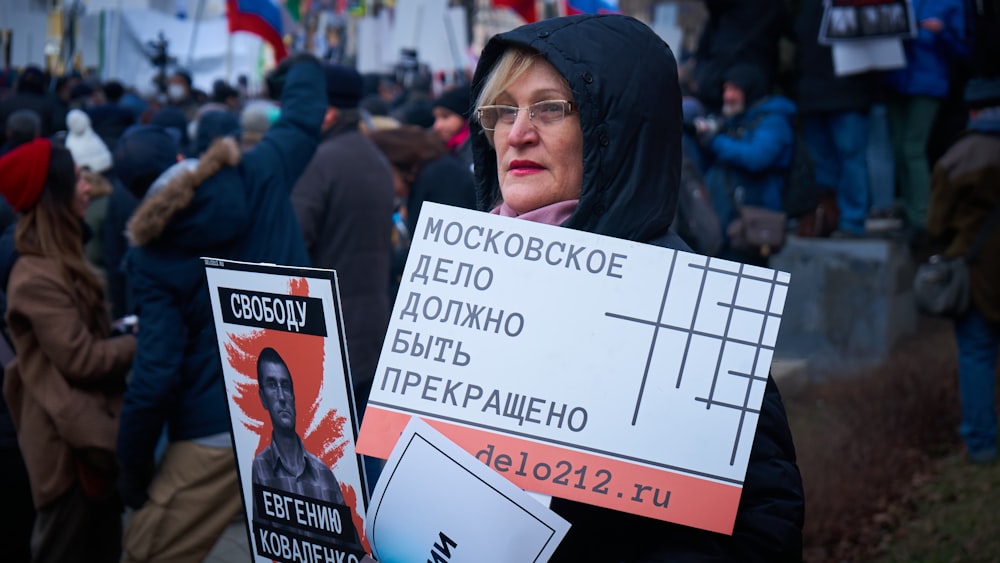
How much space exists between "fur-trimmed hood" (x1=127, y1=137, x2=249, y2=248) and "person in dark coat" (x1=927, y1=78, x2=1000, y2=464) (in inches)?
160

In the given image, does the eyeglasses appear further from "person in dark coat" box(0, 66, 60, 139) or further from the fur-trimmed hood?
"person in dark coat" box(0, 66, 60, 139)

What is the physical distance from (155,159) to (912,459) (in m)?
4.64

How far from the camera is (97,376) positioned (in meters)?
4.25

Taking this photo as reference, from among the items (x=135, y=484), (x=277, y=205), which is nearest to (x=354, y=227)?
(x=277, y=205)

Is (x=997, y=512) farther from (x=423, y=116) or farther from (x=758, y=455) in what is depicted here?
(x=423, y=116)

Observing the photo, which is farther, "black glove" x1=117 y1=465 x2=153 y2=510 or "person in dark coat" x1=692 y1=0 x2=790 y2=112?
"person in dark coat" x1=692 y1=0 x2=790 y2=112

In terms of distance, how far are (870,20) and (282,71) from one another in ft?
16.4

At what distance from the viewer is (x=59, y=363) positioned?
418 cm

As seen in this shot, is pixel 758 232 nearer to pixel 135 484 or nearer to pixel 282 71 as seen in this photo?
pixel 282 71

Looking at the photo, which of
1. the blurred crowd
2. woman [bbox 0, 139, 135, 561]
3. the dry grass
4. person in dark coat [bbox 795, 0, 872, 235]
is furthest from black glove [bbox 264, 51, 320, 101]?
person in dark coat [bbox 795, 0, 872, 235]

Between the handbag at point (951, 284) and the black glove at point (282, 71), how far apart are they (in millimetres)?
3623

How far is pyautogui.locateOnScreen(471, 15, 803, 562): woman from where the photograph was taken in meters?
1.93

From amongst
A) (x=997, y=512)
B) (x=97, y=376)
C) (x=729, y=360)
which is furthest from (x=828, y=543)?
(x=729, y=360)

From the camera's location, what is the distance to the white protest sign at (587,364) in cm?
184
